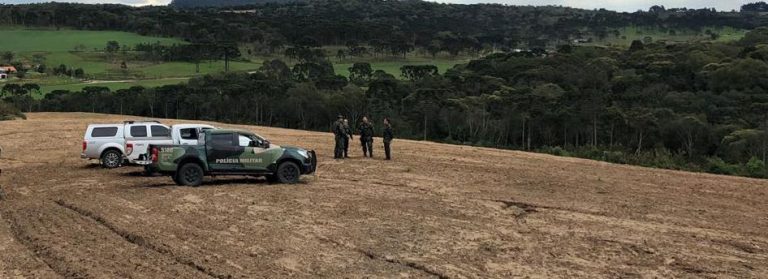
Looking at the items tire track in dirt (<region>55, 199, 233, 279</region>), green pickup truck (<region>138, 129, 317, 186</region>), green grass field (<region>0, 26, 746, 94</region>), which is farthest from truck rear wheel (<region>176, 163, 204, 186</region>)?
green grass field (<region>0, 26, 746, 94</region>)

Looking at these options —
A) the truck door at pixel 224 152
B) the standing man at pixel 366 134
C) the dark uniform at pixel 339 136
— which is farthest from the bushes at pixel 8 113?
the truck door at pixel 224 152

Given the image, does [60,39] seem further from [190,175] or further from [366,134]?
[190,175]

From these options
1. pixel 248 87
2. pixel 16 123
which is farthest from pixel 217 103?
pixel 16 123

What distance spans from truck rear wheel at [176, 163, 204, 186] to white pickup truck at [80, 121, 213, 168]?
4206 millimetres

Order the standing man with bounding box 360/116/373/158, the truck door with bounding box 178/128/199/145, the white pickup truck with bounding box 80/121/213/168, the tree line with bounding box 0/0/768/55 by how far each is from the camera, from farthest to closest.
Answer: the tree line with bounding box 0/0/768/55, the standing man with bounding box 360/116/373/158, the white pickup truck with bounding box 80/121/213/168, the truck door with bounding box 178/128/199/145

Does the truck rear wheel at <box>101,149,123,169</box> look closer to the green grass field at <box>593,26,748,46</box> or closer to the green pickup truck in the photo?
the green pickup truck

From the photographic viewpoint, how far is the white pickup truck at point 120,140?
22.1 meters

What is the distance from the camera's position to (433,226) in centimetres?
1361

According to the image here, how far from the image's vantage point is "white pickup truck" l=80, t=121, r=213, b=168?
72.5ft

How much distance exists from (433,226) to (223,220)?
4184 mm

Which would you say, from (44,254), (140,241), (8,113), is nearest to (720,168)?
(140,241)

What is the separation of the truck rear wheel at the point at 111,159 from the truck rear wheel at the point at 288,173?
23.1 ft

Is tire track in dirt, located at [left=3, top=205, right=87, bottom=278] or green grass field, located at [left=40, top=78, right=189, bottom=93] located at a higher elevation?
tire track in dirt, located at [left=3, top=205, right=87, bottom=278]

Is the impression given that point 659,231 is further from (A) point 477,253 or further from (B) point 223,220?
(B) point 223,220
